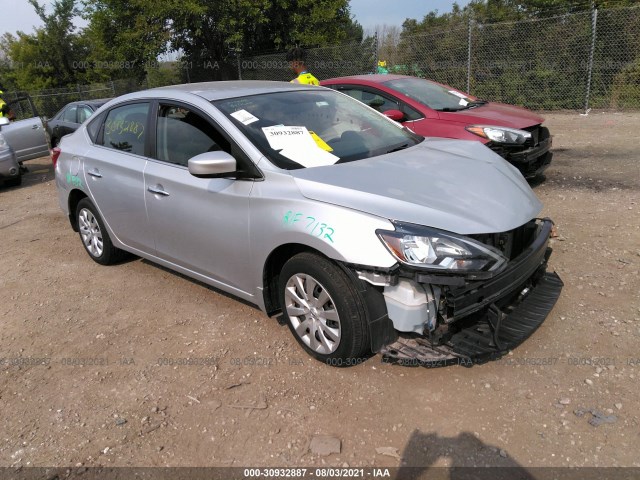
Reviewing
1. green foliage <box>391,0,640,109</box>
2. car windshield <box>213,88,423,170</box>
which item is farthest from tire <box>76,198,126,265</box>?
green foliage <box>391,0,640,109</box>

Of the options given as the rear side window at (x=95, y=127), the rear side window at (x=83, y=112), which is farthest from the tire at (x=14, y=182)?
the rear side window at (x=95, y=127)

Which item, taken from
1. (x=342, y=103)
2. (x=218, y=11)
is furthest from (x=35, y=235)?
(x=218, y=11)

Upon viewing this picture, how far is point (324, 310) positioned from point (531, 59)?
12228mm

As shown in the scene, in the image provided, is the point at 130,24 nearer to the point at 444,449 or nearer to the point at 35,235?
the point at 35,235

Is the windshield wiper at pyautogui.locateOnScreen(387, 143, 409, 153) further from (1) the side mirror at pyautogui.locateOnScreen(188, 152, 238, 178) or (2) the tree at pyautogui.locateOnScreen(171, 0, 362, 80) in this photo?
(2) the tree at pyautogui.locateOnScreen(171, 0, 362, 80)

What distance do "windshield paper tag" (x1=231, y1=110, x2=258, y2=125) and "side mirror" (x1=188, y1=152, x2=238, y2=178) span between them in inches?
14.7

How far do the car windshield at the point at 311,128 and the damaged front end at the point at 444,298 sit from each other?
3.16 feet

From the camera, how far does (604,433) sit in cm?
250

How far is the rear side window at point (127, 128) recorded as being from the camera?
412 cm

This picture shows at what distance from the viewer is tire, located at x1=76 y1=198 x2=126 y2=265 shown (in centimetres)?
481

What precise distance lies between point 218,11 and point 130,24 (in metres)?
3.98

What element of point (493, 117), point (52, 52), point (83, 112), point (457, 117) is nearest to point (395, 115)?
point (457, 117)

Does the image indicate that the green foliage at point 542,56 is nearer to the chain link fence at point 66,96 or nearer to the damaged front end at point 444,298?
the damaged front end at point 444,298

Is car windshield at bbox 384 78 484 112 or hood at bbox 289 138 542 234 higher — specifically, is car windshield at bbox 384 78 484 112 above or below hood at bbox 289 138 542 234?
above
